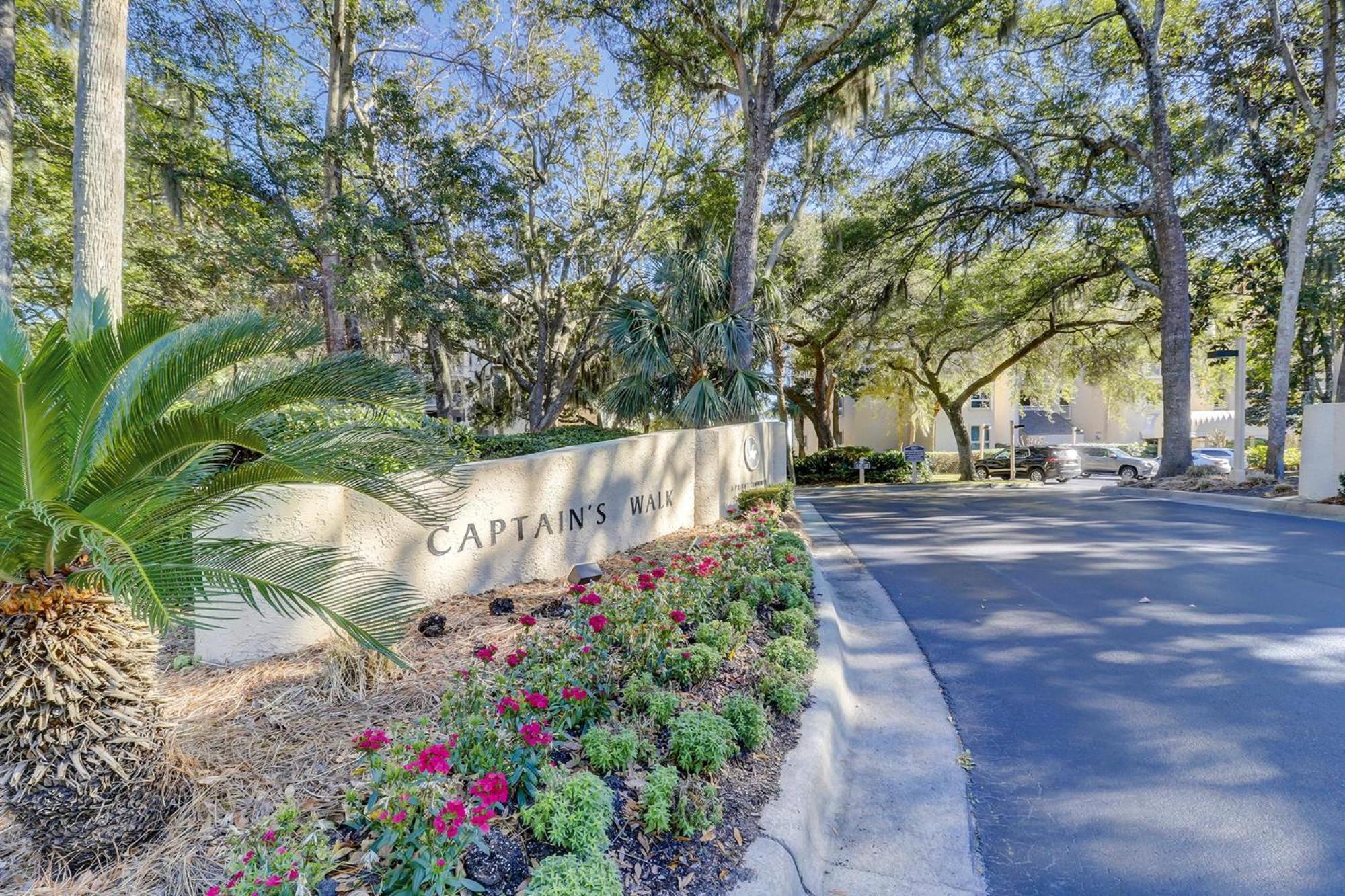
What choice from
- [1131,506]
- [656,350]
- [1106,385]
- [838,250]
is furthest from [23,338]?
[1106,385]

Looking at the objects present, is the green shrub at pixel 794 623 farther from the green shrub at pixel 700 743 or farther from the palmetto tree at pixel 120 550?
the palmetto tree at pixel 120 550

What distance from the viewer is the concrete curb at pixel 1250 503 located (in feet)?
30.5

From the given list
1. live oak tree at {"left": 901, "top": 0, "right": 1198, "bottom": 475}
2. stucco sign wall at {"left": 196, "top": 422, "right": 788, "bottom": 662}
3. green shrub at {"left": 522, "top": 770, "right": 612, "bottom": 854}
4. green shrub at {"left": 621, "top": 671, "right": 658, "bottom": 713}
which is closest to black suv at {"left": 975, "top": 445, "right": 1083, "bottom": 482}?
live oak tree at {"left": 901, "top": 0, "right": 1198, "bottom": 475}

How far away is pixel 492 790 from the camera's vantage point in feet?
6.15

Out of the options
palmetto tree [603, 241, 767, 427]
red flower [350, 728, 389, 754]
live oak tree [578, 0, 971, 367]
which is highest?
live oak tree [578, 0, 971, 367]

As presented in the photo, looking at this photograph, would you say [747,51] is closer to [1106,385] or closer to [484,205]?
[484,205]

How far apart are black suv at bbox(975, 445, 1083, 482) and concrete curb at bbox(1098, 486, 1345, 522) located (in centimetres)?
854

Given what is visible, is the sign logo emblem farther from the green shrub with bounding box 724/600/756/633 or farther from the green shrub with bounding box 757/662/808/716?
the green shrub with bounding box 757/662/808/716

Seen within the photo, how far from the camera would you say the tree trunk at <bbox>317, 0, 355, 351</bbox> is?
36.4 ft

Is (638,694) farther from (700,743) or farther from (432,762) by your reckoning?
(432,762)

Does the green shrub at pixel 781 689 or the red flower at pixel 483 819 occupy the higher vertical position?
the red flower at pixel 483 819

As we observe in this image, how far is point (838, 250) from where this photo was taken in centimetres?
1631

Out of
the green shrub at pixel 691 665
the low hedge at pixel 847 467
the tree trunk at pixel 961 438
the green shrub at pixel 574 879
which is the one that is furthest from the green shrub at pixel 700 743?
the tree trunk at pixel 961 438

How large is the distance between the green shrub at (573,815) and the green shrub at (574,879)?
0.24 feet
